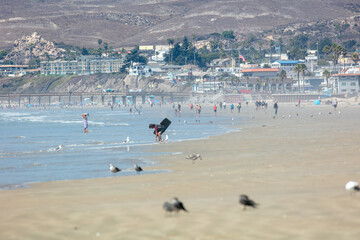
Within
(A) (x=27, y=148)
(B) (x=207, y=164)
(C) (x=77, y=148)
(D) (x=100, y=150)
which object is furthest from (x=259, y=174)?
(A) (x=27, y=148)

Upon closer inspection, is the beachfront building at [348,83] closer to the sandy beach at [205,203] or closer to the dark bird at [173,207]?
the sandy beach at [205,203]

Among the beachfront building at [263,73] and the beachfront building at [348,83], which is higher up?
the beachfront building at [263,73]

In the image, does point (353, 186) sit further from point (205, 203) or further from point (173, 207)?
point (173, 207)

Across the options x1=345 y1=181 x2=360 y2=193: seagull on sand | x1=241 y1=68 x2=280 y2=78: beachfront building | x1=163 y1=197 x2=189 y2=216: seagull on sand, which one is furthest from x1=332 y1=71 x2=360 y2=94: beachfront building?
x1=163 y1=197 x2=189 y2=216: seagull on sand

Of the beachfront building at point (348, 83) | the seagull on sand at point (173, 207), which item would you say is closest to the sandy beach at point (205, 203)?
the seagull on sand at point (173, 207)

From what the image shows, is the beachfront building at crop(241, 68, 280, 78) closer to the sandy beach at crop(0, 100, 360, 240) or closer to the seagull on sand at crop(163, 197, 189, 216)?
the sandy beach at crop(0, 100, 360, 240)

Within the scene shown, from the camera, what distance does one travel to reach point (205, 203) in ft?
43.3

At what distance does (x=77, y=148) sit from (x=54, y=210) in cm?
1870

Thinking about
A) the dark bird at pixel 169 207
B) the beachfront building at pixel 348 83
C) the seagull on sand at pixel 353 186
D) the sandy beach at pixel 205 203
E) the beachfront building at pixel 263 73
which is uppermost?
the beachfront building at pixel 263 73

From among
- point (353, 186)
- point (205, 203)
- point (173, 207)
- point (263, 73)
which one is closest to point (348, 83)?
point (263, 73)

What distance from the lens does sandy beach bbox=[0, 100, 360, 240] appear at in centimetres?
1081

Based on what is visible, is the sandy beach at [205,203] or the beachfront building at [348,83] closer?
the sandy beach at [205,203]

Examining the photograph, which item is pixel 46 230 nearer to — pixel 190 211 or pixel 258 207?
pixel 190 211

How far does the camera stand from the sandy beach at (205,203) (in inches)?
426
